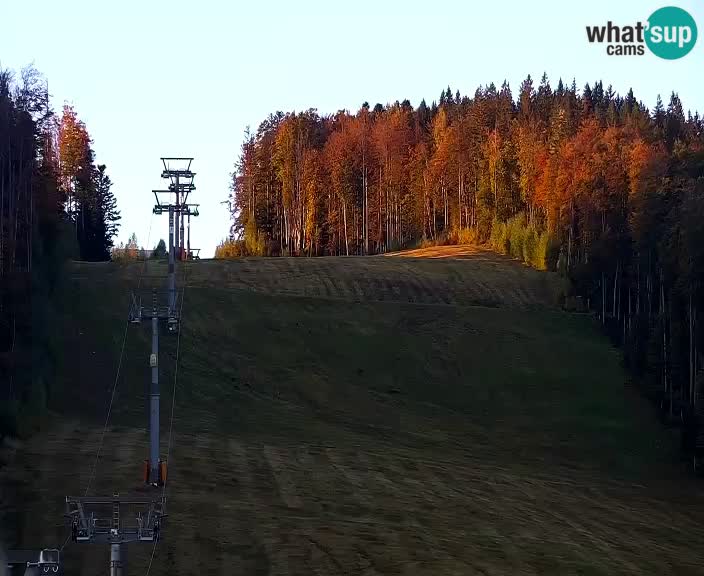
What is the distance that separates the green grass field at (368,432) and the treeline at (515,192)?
3.89 meters

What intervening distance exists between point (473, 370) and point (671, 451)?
579 inches

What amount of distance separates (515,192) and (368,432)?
68.4 m

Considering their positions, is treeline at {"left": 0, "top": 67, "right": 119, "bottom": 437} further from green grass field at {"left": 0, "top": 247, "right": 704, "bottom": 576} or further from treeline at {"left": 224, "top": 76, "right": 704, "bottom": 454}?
treeline at {"left": 224, "top": 76, "right": 704, "bottom": 454}

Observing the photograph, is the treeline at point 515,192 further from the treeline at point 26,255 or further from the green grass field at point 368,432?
the treeline at point 26,255

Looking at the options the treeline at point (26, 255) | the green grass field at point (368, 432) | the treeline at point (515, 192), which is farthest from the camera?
the treeline at point (515, 192)

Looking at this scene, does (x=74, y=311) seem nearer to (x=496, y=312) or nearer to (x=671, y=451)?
(x=496, y=312)

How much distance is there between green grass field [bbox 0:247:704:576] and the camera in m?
38.0

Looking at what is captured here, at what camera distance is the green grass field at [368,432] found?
38.0m

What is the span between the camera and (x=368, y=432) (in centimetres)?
6012

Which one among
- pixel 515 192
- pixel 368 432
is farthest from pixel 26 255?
pixel 515 192

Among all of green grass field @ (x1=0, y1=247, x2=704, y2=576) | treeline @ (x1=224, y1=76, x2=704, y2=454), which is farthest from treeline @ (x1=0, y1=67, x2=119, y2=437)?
treeline @ (x1=224, y1=76, x2=704, y2=454)

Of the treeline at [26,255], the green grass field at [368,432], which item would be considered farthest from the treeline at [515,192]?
the treeline at [26,255]

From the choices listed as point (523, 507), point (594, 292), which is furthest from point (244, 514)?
point (594, 292)

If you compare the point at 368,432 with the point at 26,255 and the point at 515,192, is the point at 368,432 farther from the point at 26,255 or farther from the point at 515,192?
the point at 515,192
